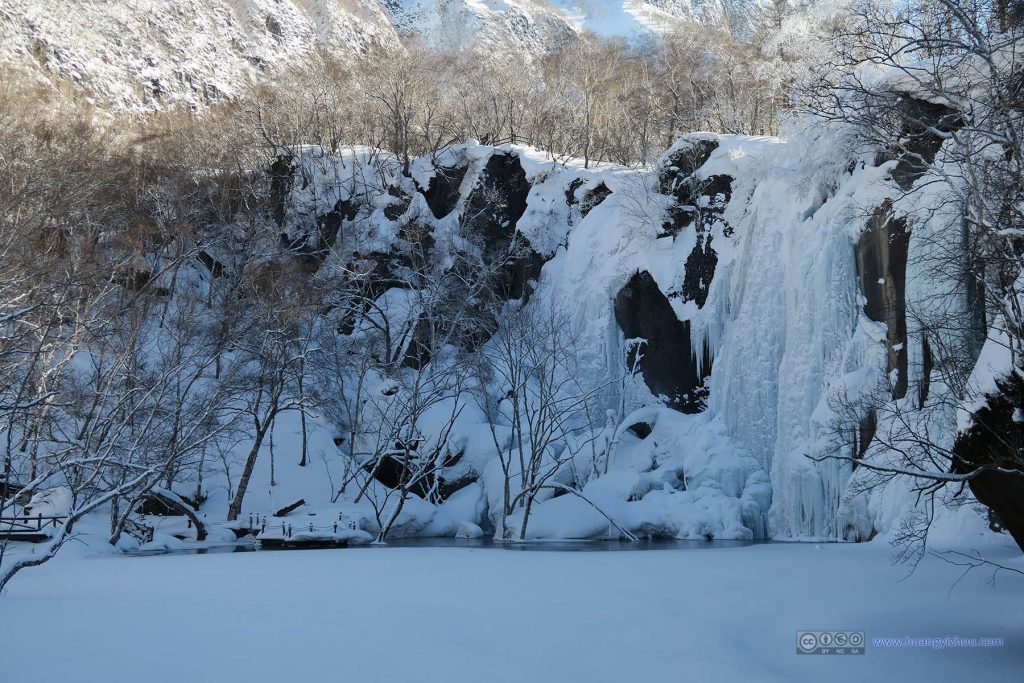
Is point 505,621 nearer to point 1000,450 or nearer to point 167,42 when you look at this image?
point 1000,450

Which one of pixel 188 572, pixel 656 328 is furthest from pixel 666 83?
pixel 188 572

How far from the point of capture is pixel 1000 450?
6.30m

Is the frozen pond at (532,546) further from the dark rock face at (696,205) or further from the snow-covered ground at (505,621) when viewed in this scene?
the dark rock face at (696,205)

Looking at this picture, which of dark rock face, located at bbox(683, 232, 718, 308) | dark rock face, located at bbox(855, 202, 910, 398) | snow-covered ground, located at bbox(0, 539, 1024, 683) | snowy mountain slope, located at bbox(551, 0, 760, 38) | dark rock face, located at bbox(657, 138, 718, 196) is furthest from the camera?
snowy mountain slope, located at bbox(551, 0, 760, 38)

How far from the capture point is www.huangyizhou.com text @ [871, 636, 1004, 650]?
6880 mm

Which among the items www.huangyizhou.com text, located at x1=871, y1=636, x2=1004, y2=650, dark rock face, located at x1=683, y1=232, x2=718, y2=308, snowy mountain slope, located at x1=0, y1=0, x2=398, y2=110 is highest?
snowy mountain slope, located at x1=0, y1=0, x2=398, y2=110

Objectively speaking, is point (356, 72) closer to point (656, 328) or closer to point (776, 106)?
point (776, 106)

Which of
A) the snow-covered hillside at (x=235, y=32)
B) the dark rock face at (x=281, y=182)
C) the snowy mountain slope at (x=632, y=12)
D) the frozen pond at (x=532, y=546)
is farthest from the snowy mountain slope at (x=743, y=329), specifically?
the snowy mountain slope at (x=632, y=12)

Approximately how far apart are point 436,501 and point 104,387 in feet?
36.0

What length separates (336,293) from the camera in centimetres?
3234

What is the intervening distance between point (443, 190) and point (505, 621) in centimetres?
2904

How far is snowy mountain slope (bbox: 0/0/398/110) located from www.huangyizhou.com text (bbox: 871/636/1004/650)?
43.5 meters

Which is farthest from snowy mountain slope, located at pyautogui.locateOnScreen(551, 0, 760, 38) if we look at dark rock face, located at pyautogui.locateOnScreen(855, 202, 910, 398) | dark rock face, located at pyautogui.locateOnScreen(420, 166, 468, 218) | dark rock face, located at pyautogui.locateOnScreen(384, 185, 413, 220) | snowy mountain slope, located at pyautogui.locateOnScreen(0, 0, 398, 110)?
dark rock face, located at pyautogui.locateOnScreen(855, 202, 910, 398)

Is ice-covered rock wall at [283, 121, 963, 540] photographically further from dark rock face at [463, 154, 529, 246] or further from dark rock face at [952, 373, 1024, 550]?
dark rock face at [952, 373, 1024, 550]
